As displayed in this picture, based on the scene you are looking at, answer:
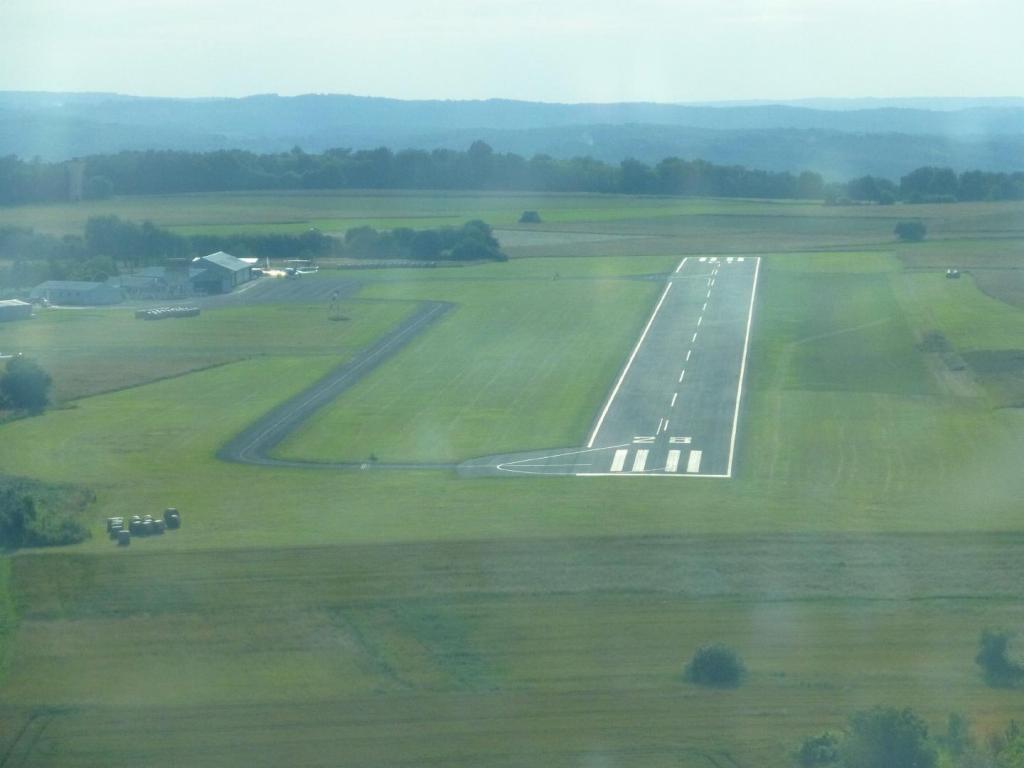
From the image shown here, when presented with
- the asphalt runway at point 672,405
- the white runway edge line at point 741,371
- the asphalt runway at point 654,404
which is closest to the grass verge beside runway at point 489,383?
the asphalt runway at point 654,404

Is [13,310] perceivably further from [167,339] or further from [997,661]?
[997,661]

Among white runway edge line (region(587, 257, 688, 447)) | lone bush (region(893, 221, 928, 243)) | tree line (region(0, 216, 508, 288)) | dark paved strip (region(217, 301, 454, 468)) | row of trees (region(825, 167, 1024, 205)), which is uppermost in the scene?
row of trees (region(825, 167, 1024, 205))

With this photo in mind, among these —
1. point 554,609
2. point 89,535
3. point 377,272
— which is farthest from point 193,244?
point 554,609

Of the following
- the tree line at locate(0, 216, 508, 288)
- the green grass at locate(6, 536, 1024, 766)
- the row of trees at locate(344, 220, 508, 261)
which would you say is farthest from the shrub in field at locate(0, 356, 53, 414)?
the row of trees at locate(344, 220, 508, 261)

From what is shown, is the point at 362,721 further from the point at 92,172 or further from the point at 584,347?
the point at 92,172

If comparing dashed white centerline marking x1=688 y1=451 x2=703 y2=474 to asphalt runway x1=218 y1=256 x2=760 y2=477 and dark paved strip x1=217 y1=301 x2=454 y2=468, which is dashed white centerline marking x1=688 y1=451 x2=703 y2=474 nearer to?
asphalt runway x1=218 y1=256 x2=760 y2=477

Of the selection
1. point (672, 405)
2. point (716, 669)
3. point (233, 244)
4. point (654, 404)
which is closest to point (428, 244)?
point (233, 244)
